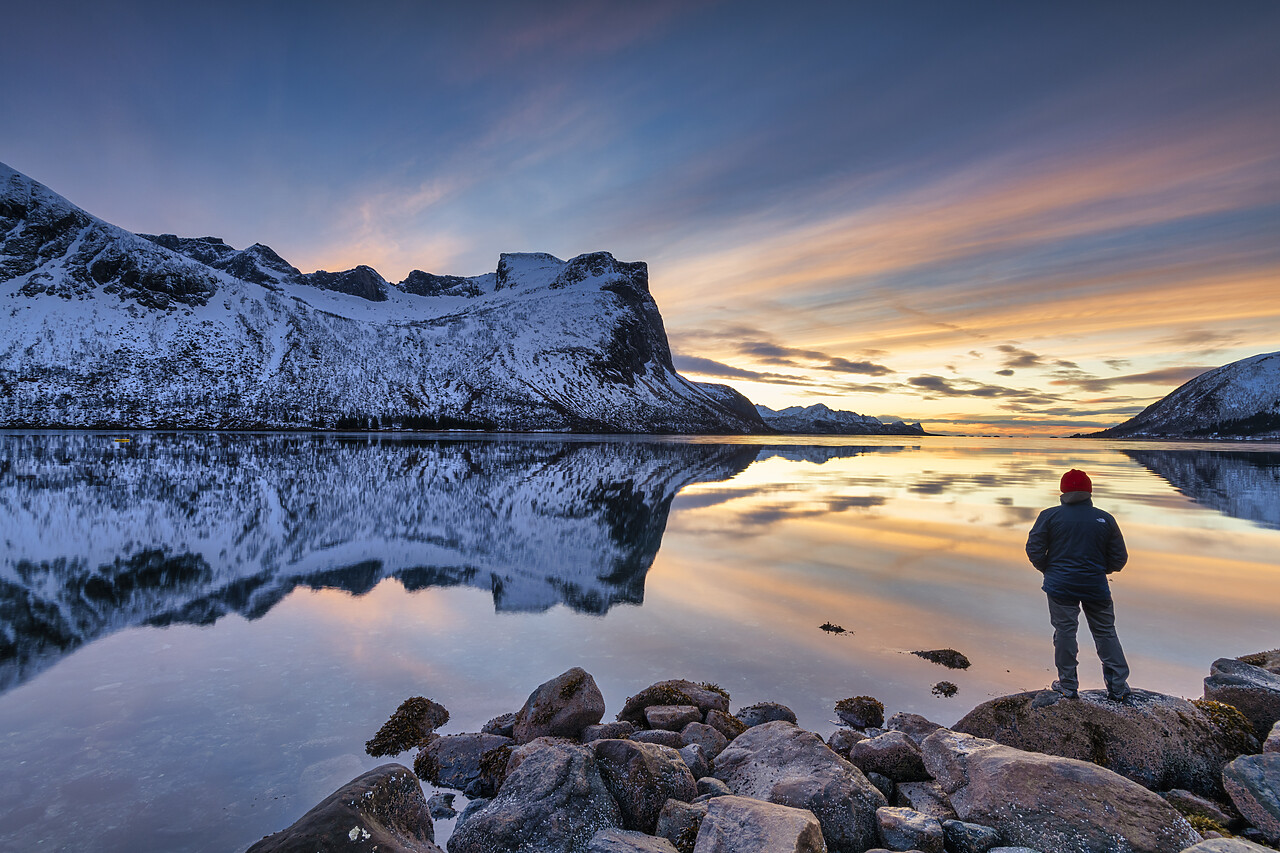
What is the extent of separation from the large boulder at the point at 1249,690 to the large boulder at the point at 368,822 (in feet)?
33.0

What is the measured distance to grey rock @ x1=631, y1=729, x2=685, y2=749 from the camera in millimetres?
7582

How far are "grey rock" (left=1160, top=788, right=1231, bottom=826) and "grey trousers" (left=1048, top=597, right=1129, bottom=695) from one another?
4.91ft

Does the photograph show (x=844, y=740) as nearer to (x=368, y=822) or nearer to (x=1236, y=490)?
(x=368, y=822)

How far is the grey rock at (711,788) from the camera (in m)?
6.43

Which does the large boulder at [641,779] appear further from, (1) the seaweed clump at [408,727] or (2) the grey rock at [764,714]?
(1) the seaweed clump at [408,727]

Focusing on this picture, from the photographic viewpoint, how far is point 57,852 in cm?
549

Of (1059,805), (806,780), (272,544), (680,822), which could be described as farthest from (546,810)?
(272,544)

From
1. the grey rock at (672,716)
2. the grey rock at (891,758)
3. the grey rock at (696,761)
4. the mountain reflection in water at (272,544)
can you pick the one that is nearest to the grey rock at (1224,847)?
the grey rock at (891,758)

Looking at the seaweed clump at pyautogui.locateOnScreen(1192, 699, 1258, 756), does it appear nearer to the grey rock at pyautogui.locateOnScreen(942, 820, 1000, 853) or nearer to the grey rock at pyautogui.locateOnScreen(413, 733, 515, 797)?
the grey rock at pyautogui.locateOnScreen(942, 820, 1000, 853)

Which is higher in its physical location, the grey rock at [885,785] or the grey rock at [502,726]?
the grey rock at [885,785]

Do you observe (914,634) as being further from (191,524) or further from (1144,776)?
(191,524)

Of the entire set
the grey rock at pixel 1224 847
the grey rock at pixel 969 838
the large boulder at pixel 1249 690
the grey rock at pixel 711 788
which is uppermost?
the grey rock at pixel 1224 847

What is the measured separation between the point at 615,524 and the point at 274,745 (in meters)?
17.5

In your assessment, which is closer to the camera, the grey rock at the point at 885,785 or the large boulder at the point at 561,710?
the grey rock at the point at 885,785
